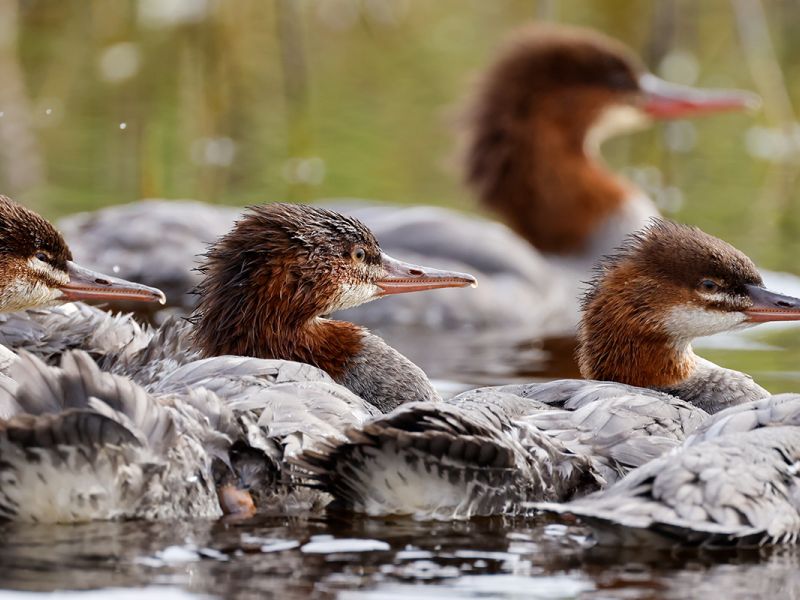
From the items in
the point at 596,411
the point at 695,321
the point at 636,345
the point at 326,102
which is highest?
the point at 326,102

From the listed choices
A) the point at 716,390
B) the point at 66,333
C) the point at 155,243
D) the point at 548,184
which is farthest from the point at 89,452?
the point at 548,184

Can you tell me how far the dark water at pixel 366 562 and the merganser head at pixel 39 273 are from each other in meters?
1.88

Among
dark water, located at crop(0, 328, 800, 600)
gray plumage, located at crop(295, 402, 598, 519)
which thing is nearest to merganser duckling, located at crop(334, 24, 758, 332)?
gray plumage, located at crop(295, 402, 598, 519)

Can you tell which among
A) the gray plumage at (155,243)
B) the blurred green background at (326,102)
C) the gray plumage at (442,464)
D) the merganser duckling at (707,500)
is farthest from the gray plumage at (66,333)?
the blurred green background at (326,102)

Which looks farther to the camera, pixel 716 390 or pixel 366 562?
pixel 716 390

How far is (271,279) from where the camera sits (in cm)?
714

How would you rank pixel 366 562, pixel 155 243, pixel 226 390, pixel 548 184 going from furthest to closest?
1. pixel 548 184
2. pixel 155 243
3. pixel 226 390
4. pixel 366 562

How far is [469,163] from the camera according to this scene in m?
12.3

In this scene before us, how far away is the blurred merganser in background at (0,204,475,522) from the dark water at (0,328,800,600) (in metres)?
0.15

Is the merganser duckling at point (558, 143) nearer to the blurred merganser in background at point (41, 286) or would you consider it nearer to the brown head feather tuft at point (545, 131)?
the brown head feather tuft at point (545, 131)

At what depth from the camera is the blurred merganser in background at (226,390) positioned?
5.50 metres

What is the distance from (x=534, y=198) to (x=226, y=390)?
238 inches

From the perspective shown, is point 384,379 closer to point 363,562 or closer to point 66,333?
point 66,333

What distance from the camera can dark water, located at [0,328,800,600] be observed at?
507cm
